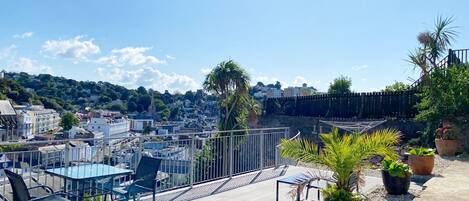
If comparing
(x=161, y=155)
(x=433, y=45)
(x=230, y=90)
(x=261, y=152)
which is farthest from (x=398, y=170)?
(x=230, y=90)

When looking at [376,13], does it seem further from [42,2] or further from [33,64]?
[33,64]

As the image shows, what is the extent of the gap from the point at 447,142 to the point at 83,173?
8.44 meters

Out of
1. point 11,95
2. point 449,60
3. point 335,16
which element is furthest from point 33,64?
point 449,60

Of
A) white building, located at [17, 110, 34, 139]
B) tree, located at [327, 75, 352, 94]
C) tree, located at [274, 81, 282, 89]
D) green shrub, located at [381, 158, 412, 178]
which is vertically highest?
tree, located at [274, 81, 282, 89]

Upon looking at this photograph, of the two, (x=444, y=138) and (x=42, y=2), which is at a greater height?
(x=42, y=2)

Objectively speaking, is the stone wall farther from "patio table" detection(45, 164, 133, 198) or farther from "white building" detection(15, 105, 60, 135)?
"white building" detection(15, 105, 60, 135)

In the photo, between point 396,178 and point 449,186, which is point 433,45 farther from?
point 396,178

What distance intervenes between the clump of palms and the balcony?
1.82ft

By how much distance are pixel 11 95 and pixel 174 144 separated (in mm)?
44451

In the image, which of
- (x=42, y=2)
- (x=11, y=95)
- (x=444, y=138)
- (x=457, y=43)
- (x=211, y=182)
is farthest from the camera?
(x=11, y=95)

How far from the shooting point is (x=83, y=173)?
4.29 metres

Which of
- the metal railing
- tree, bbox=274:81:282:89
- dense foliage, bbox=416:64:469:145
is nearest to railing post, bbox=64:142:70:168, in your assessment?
the metal railing

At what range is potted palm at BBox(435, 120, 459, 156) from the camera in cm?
902

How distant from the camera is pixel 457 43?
1180 centimetres
